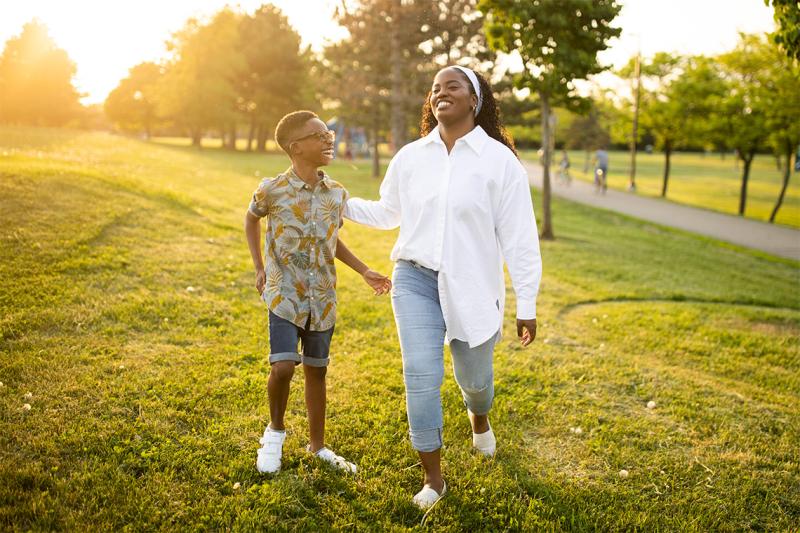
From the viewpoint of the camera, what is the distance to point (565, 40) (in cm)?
1195

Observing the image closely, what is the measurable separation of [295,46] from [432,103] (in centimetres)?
5063

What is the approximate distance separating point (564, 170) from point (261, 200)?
100 ft

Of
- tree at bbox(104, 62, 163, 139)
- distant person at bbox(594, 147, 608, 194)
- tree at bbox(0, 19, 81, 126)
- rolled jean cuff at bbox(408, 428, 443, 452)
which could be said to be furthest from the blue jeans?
tree at bbox(104, 62, 163, 139)

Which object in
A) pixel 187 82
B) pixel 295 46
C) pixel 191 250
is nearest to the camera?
pixel 191 250

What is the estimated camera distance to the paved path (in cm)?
1736

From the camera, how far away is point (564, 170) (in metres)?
32.0

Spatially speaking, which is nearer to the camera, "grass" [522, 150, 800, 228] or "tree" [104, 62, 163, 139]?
"grass" [522, 150, 800, 228]

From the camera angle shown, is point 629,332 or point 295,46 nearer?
point 629,332

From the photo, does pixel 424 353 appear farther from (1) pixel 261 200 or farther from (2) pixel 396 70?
Result: (2) pixel 396 70

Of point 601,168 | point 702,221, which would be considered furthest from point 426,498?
point 601,168

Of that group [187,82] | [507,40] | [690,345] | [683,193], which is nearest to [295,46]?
[187,82]

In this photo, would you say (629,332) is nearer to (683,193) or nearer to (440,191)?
(440,191)

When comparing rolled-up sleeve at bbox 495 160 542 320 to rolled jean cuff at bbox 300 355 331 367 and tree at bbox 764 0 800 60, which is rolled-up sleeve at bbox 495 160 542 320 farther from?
tree at bbox 764 0 800 60

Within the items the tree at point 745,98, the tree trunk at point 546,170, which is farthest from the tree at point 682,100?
the tree trunk at point 546,170
